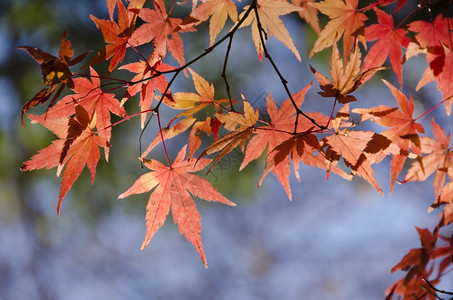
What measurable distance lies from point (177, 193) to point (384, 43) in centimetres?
56

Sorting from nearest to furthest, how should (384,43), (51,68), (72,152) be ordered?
1. (51,68)
2. (72,152)
3. (384,43)

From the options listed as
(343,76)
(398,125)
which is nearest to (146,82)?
(343,76)

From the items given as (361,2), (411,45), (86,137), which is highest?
(361,2)

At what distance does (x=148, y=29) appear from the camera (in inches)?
30.5

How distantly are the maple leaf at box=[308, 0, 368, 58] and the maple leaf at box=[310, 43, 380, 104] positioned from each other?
0.33 feet

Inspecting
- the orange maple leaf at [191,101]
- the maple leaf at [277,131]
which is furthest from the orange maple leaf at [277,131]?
the orange maple leaf at [191,101]

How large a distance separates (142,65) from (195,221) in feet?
1.12

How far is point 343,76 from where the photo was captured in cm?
61

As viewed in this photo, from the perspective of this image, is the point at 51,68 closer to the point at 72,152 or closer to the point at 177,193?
the point at 72,152

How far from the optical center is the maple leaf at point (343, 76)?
60cm

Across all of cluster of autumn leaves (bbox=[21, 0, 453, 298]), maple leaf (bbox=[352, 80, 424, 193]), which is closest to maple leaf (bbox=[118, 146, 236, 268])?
cluster of autumn leaves (bbox=[21, 0, 453, 298])

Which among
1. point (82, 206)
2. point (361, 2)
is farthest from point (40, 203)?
point (361, 2)

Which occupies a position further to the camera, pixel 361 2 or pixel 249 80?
pixel 249 80

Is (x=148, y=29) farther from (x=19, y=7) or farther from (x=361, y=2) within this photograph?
(x=19, y=7)
